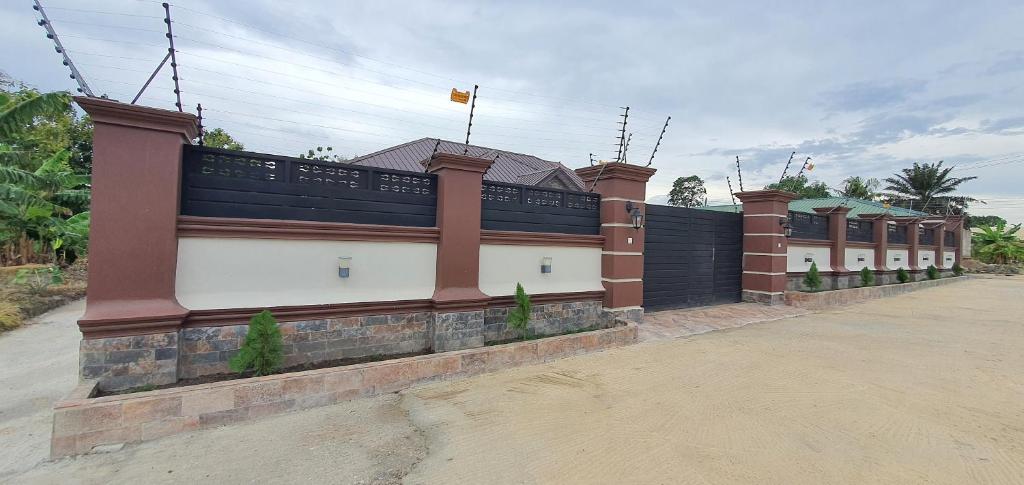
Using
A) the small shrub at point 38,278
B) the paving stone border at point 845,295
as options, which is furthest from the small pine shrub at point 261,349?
the paving stone border at point 845,295

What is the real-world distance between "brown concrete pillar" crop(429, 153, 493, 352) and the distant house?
821 centimetres

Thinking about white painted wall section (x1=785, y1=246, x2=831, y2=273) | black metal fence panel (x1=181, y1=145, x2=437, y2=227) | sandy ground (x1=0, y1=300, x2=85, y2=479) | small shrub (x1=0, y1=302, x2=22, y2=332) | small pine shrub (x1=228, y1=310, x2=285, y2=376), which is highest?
black metal fence panel (x1=181, y1=145, x2=437, y2=227)

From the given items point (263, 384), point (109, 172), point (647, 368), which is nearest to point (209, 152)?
point (109, 172)

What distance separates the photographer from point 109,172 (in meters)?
3.80

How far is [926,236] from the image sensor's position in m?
18.6

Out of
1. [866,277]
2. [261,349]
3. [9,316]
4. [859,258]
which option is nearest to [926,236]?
[859,258]

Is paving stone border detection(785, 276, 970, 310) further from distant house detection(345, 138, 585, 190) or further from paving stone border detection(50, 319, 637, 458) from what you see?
paving stone border detection(50, 319, 637, 458)

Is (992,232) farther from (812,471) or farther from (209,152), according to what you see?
(209,152)

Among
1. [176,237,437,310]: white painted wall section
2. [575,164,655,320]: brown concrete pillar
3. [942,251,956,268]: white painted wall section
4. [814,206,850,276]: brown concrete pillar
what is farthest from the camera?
[942,251,956,268]: white painted wall section

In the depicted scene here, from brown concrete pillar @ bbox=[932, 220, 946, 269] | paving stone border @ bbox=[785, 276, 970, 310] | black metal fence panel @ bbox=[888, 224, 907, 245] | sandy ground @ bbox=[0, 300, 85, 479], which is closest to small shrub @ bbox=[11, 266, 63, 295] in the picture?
sandy ground @ bbox=[0, 300, 85, 479]

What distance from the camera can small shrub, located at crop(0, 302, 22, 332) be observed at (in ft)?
25.6

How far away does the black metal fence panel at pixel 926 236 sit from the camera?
59.1 feet

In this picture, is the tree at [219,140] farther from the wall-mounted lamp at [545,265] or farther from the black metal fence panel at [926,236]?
the black metal fence panel at [926,236]

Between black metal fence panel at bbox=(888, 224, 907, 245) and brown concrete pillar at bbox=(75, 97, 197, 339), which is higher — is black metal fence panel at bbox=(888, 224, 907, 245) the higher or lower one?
the higher one
